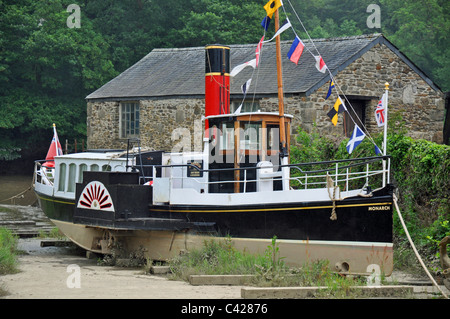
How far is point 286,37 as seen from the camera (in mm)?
43594

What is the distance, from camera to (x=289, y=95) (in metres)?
22.6

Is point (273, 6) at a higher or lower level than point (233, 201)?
higher

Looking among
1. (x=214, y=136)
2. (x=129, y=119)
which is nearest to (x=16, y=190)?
(x=129, y=119)

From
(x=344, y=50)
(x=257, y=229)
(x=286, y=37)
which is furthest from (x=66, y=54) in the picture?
(x=257, y=229)

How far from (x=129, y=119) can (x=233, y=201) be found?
15.6 metres

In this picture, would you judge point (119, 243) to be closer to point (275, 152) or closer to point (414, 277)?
point (275, 152)

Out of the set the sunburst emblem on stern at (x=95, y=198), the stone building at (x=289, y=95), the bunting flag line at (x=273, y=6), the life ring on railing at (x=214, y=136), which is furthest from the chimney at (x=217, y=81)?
the stone building at (x=289, y=95)

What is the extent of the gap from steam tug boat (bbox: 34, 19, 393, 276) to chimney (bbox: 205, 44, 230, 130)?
2cm

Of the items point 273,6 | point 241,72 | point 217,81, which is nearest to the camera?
point 273,6

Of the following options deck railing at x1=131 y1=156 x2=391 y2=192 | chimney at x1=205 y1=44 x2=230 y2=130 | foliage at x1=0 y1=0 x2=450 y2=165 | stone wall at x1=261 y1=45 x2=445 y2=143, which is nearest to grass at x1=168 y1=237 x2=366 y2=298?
deck railing at x1=131 y1=156 x2=391 y2=192

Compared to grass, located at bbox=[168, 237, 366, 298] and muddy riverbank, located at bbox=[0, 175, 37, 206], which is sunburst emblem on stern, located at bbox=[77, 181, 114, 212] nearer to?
grass, located at bbox=[168, 237, 366, 298]

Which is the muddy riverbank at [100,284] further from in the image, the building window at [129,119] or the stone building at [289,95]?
the building window at [129,119]

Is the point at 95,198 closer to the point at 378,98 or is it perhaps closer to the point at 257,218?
the point at 257,218

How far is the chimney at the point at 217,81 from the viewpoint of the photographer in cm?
1645
